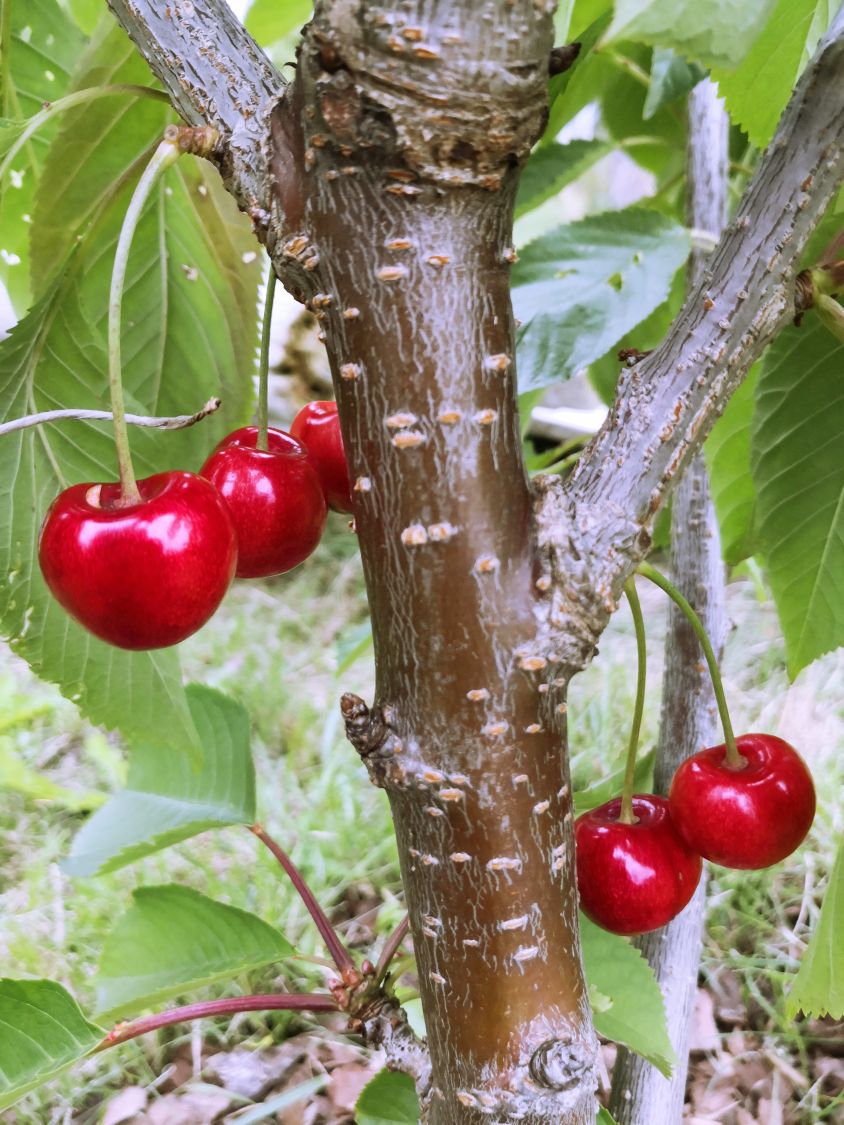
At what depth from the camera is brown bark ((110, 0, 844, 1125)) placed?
36cm

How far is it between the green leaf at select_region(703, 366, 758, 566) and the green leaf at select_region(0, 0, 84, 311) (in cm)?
61

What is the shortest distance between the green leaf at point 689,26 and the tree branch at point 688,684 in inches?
23.3

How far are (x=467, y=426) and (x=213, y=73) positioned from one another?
7.9 inches

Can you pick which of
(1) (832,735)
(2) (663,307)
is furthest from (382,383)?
(1) (832,735)

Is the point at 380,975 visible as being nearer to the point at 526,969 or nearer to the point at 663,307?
the point at 526,969

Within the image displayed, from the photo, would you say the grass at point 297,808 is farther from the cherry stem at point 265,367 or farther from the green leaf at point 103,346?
the cherry stem at point 265,367

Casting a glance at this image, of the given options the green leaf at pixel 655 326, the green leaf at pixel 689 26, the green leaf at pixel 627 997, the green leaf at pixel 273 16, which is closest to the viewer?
the green leaf at pixel 689 26

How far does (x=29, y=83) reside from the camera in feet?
2.80

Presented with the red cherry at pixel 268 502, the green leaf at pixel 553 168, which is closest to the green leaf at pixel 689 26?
the red cherry at pixel 268 502

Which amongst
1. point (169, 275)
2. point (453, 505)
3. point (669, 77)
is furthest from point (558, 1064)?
point (669, 77)

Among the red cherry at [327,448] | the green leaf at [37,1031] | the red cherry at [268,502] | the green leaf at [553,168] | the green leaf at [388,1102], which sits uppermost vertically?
the green leaf at [553,168]

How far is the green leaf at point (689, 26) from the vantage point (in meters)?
0.29

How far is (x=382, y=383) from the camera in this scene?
0.40 m

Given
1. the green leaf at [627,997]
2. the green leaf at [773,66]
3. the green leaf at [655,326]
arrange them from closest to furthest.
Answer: the green leaf at [773,66] < the green leaf at [627,997] < the green leaf at [655,326]
